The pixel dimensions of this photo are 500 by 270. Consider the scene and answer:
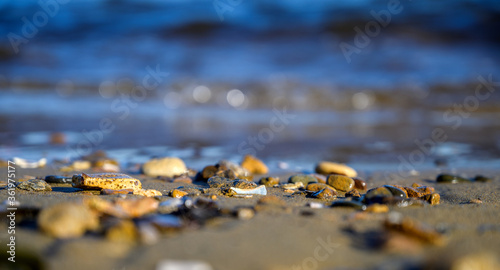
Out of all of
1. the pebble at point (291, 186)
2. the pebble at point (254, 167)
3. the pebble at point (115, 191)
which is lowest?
the pebble at point (115, 191)

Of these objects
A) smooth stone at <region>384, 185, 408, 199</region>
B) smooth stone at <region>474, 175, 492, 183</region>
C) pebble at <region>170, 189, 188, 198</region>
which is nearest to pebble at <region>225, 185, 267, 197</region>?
pebble at <region>170, 189, 188, 198</region>

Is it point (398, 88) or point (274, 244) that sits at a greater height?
point (398, 88)

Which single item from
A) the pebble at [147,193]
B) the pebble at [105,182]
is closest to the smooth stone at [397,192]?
the pebble at [147,193]

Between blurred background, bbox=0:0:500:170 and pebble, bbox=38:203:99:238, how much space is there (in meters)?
2.20

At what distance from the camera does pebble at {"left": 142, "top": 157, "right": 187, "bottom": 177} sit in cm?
308

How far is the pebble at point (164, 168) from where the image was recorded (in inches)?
121

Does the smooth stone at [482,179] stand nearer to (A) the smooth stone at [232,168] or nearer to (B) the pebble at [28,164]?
(A) the smooth stone at [232,168]

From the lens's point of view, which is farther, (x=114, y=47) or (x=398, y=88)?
(x=114, y=47)

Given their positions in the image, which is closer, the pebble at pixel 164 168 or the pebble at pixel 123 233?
the pebble at pixel 123 233

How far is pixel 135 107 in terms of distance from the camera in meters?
7.91

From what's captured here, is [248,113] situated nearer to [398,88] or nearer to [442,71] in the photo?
[398,88]

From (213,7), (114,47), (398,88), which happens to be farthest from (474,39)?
(114,47)

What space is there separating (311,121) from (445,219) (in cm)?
506

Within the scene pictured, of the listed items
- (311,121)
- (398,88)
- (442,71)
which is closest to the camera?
(311,121)
